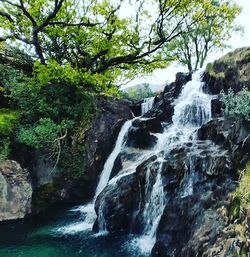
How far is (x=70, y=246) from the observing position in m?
10.3

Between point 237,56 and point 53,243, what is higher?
point 237,56

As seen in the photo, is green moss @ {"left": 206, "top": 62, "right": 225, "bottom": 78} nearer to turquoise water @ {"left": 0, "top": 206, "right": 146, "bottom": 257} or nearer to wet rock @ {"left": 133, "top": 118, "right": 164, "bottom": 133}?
wet rock @ {"left": 133, "top": 118, "right": 164, "bottom": 133}

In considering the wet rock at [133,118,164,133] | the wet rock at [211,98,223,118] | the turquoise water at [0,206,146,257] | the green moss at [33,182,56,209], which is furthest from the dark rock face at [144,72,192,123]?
the turquoise water at [0,206,146,257]

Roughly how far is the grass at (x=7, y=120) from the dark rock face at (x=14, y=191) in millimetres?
1304

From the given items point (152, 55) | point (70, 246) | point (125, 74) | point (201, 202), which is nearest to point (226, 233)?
point (201, 202)

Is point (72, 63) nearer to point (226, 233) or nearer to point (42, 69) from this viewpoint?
point (42, 69)

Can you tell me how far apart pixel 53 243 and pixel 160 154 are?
483 cm

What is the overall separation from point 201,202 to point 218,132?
295 cm

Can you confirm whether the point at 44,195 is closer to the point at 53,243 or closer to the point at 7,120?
the point at 53,243

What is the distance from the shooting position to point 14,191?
12.1 meters

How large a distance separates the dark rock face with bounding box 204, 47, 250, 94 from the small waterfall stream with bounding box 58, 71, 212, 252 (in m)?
0.70

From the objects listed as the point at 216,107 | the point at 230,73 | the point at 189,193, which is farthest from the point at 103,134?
the point at 189,193

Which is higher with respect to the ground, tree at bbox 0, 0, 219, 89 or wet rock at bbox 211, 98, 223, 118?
tree at bbox 0, 0, 219, 89

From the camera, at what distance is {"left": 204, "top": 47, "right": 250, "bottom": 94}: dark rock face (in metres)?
13.5
